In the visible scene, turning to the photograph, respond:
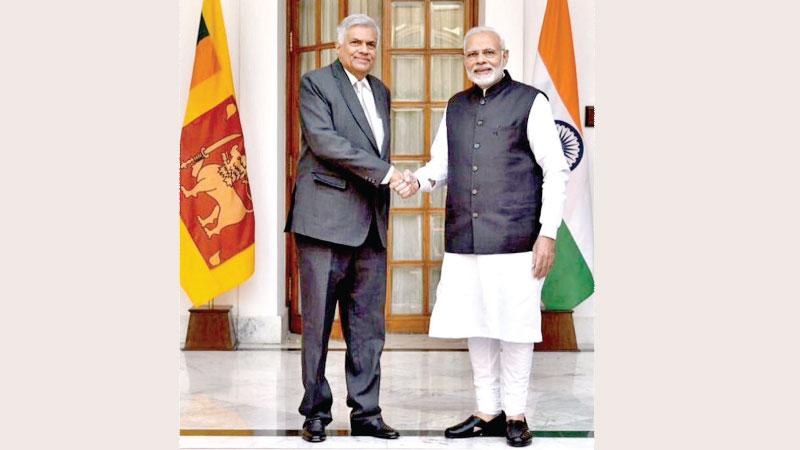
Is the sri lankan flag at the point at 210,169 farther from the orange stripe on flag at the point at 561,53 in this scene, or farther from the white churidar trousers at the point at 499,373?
the white churidar trousers at the point at 499,373

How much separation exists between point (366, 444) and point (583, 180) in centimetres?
245

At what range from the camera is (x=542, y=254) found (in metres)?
3.75

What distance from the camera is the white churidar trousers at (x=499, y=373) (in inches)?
151

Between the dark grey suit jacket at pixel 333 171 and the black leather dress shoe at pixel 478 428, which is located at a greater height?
the dark grey suit jacket at pixel 333 171

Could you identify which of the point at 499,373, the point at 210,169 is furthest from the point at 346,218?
the point at 210,169

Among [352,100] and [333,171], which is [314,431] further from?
[352,100]

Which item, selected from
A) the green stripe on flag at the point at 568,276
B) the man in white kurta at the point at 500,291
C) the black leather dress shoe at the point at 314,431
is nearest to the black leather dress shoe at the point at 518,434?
the man in white kurta at the point at 500,291

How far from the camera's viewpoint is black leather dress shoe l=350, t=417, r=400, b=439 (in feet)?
12.8

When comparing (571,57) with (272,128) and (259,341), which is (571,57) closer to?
(272,128)

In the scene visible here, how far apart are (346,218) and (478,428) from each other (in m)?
0.95

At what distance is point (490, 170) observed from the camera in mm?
3822

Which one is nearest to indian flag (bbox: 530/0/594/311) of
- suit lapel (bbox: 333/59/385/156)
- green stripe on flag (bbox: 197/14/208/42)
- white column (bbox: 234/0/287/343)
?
white column (bbox: 234/0/287/343)

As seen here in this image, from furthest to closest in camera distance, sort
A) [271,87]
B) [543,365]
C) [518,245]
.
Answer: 1. [271,87]
2. [543,365]
3. [518,245]

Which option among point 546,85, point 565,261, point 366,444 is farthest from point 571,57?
point 366,444
